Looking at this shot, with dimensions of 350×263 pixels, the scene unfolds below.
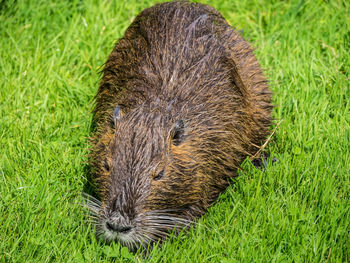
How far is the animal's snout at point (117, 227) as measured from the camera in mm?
3254

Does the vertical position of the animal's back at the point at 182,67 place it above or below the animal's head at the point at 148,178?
above

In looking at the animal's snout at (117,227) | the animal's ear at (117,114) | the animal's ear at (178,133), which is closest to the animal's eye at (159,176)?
the animal's ear at (178,133)

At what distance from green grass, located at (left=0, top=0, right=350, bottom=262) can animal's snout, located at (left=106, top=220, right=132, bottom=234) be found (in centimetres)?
19

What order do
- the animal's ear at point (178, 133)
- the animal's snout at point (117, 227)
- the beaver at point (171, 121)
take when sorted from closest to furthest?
the animal's snout at point (117, 227), the beaver at point (171, 121), the animal's ear at point (178, 133)

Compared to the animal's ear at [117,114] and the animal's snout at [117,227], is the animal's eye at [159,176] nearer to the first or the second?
the animal's snout at [117,227]

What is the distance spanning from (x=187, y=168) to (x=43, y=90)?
1841mm

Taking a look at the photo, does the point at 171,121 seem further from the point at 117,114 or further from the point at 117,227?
the point at 117,227

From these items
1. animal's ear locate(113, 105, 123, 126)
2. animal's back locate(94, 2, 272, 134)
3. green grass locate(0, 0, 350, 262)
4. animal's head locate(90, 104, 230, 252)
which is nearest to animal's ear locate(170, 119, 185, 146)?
animal's head locate(90, 104, 230, 252)

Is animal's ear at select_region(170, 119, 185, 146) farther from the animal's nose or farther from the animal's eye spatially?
the animal's nose

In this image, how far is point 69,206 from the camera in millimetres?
3750

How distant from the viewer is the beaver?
11.1 feet

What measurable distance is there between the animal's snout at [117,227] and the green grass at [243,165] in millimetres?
186

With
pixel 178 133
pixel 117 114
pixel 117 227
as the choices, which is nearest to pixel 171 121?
pixel 178 133

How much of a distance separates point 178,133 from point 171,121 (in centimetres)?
9
